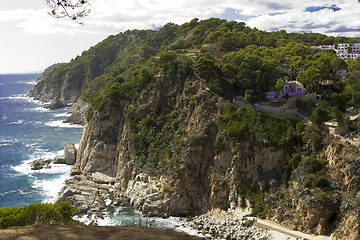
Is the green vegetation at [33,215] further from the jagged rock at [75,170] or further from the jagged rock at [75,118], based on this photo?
the jagged rock at [75,118]

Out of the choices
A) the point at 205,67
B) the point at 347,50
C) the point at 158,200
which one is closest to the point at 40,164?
the point at 158,200

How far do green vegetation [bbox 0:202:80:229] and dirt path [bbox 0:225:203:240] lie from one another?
3.46m

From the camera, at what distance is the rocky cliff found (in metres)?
38.3

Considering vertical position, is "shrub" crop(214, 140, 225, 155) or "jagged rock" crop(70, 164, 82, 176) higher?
"shrub" crop(214, 140, 225, 155)

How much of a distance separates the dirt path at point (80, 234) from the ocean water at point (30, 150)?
101ft

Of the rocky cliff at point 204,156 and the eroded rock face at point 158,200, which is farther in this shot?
the eroded rock face at point 158,200

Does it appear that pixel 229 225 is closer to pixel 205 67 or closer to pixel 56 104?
pixel 205 67

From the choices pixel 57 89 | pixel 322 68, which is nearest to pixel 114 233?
pixel 322 68

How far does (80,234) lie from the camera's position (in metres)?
20.8

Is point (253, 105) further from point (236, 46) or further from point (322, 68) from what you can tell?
point (236, 46)

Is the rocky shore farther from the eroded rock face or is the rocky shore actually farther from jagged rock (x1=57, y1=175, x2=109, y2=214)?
jagged rock (x1=57, y1=175, x2=109, y2=214)

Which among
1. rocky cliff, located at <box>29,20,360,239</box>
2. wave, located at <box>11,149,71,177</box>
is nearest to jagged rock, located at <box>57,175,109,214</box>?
rocky cliff, located at <box>29,20,360,239</box>

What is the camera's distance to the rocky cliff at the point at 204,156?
38281mm

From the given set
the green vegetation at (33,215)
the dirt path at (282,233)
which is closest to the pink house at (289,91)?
the dirt path at (282,233)
